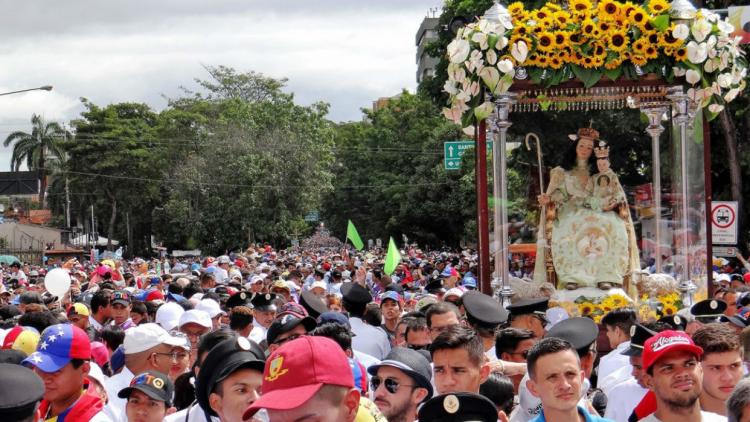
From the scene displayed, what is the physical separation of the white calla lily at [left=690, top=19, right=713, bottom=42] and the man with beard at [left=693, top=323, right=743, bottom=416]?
20.9 ft

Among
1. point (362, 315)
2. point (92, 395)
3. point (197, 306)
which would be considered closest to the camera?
point (92, 395)

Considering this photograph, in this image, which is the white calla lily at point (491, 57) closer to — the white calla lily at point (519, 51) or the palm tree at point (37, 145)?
the white calla lily at point (519, 51)

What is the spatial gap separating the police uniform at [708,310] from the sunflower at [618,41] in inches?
127

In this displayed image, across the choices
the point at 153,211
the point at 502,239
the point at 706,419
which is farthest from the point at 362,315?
the point at 153,211

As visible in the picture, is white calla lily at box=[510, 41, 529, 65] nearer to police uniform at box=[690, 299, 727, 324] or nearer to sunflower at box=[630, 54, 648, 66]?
sunflower at box=[630, 54, 648, 66]

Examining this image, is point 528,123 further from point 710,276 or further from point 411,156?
point 411,156

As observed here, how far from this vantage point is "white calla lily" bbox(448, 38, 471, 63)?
1200 centimetres

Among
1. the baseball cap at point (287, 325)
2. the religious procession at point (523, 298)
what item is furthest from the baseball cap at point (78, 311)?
the baseball cap at point (287, 325)

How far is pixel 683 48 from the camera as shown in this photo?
11.9 meters

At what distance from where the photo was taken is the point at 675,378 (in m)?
5.42

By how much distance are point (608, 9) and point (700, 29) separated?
40.4 inches

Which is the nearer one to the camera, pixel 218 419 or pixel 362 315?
pixel 218 419

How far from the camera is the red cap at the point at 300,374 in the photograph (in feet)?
10.2

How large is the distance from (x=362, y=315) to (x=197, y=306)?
1.80m
